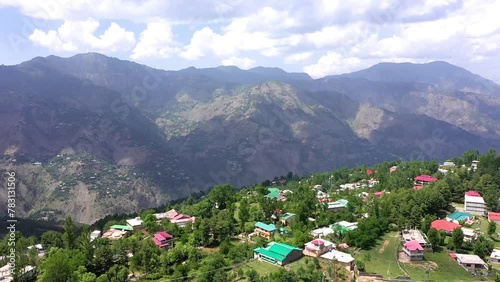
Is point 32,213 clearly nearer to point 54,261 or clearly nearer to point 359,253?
point 54,261

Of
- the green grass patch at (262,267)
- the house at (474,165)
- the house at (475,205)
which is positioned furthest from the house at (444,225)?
the house at (474,165)

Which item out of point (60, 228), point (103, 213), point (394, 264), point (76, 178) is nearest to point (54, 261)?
point (394, 264)

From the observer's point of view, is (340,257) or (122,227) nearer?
(340,257)

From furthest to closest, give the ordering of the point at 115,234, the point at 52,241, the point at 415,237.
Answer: the point at 115,234, the point at 52,241, the point at 415,237

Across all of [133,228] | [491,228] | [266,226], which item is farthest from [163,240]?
[491,228]

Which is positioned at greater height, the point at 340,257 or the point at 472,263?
the point at 340,257

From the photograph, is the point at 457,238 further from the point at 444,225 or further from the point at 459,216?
the point at 459,216

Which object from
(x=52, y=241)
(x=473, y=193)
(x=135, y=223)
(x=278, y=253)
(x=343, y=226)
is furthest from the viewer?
(x=135, y=223)

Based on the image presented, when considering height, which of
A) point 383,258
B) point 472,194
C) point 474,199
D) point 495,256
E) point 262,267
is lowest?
point 495,256
